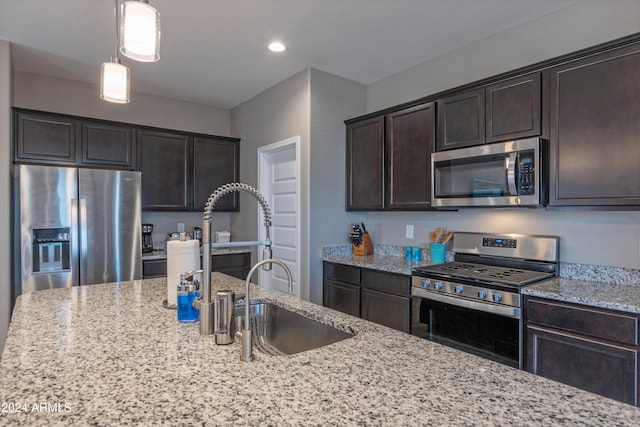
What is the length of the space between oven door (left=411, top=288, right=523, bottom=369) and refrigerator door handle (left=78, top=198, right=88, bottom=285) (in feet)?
9.16

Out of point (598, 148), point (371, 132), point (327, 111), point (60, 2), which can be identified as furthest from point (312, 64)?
point (598, 148)

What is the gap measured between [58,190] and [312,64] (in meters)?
2.48

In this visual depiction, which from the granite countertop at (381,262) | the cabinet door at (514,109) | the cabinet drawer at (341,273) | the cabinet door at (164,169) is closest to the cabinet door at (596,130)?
the cabinet door at (514,109)

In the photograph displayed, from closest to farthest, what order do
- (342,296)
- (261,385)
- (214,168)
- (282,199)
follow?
(261,385) → (342,296) → (282,199) → (214,168)

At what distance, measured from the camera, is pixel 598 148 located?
1983 mm

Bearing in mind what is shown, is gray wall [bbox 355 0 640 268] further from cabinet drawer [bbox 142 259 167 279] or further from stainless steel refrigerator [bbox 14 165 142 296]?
stainless steel refrigerator [bbox 14 165 142 296]

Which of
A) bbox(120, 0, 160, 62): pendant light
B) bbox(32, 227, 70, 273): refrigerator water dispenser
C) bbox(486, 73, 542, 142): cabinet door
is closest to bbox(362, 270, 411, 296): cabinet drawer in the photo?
bbox(486, 73, 542, 142): cabinet door

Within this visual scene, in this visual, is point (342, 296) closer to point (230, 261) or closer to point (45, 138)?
point (230, 261)

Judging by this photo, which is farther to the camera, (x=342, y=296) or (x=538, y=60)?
(x=342, y=296)

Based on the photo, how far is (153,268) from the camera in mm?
3568

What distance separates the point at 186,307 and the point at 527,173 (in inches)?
82.5

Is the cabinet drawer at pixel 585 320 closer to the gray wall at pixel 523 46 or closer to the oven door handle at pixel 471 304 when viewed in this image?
the oven door handle at pixel 471 304

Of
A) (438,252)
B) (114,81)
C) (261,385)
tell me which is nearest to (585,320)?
(438,252)

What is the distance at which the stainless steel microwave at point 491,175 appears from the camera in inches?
86.2
